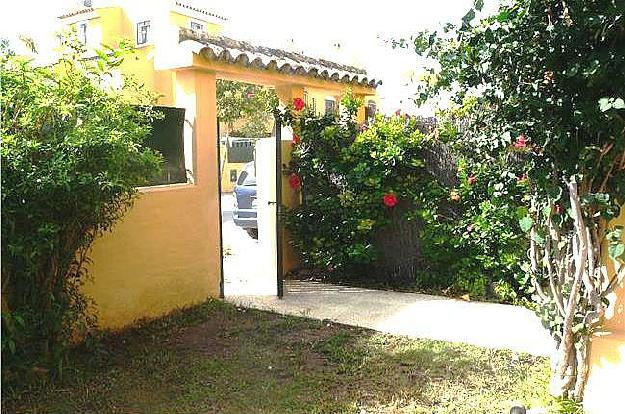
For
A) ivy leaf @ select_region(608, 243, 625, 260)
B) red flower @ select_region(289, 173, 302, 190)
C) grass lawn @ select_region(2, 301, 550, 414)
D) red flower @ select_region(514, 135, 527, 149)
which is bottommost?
grass lawn @ select_region(2, 301, 550, 414)

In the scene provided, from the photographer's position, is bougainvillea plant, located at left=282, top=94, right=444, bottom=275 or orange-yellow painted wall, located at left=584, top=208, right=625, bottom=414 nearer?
orange-yellow painted wall, located at left=584, top=208, right=625, bottom=414

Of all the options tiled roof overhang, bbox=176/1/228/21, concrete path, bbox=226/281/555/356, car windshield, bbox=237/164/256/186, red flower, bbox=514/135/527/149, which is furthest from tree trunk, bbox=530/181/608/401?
tiled roof overhang, bbox=176/1/228/21

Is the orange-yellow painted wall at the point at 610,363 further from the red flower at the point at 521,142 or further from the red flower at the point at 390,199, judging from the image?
the red flower at the point at 390,199

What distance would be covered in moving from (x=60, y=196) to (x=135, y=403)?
1.40 metres

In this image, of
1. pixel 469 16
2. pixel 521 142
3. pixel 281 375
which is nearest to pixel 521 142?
pixel 521 142

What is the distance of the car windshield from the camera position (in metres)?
10.0

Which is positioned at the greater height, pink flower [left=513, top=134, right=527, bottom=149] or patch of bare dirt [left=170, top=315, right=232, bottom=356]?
pink flower [left=513, top=134, right=527, bottom=149]

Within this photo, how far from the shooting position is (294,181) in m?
7.22

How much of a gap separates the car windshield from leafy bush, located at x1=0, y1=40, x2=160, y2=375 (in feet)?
18.9

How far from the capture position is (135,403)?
361 cm

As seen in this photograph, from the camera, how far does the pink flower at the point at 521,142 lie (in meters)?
3.35

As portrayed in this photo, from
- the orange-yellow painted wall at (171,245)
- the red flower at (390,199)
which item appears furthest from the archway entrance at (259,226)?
the red flower at (390,199)

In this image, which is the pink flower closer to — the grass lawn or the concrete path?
the grass lawn

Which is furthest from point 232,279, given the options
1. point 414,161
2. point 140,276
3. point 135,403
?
point 135,403
